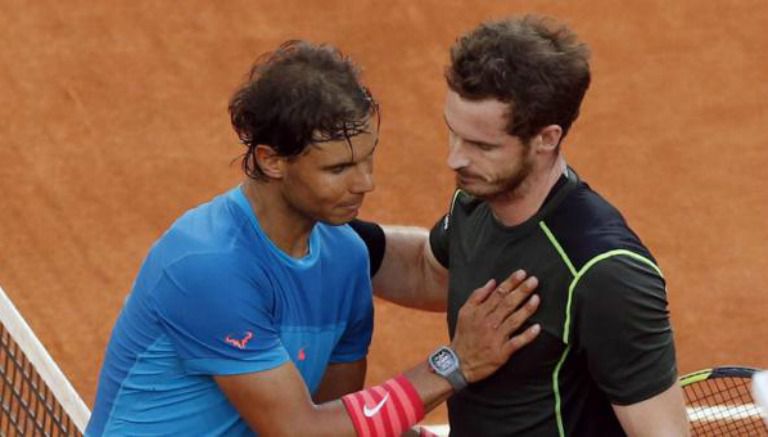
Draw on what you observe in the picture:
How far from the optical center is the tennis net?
23.2 feet

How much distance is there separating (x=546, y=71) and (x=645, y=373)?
95 centimetres

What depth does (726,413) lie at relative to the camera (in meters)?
8.20

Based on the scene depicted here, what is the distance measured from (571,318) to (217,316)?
3.52ft

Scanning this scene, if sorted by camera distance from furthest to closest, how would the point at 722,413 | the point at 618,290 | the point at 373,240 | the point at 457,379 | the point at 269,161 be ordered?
the point at 722,413 < the point at 373,240 < the point at 457,379 < the point at 269,161 < the point at 618,290

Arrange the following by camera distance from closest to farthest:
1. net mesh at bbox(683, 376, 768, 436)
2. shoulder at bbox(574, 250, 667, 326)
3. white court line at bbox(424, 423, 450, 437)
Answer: shoulder at bbox(574, 250, 667, 326), net mesh at bbox(683, 376, 768, 436), white court line at bbox(424, 423, 450, 437)

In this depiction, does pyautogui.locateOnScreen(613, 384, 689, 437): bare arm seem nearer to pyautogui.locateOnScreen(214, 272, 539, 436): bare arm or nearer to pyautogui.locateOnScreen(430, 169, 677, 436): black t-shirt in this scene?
pyautogui.locateOnScreen(430, 169, 677, 436): black t-shirt

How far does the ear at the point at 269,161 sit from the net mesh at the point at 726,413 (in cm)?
335

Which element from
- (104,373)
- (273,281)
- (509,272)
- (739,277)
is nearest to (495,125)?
(509,272)

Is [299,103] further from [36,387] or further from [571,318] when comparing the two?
[36,387]

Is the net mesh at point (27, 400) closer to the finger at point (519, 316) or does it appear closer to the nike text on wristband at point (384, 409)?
the nike text on wristband at point (384, 409)

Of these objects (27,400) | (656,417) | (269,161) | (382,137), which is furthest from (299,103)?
(382,137)

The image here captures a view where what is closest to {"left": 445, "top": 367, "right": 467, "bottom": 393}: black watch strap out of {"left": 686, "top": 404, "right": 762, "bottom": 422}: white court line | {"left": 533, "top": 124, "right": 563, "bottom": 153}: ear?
{"left": 533, "top": 124, "right": 563, "bottom": 153}: ear

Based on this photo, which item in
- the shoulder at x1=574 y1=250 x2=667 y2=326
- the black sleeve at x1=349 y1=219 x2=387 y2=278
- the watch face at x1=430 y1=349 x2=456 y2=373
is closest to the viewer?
the shoulder at x1=574 y1=250 x2=667 y2=326

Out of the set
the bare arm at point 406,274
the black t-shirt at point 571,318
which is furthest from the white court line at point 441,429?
the black t-shirt at point 571,318
